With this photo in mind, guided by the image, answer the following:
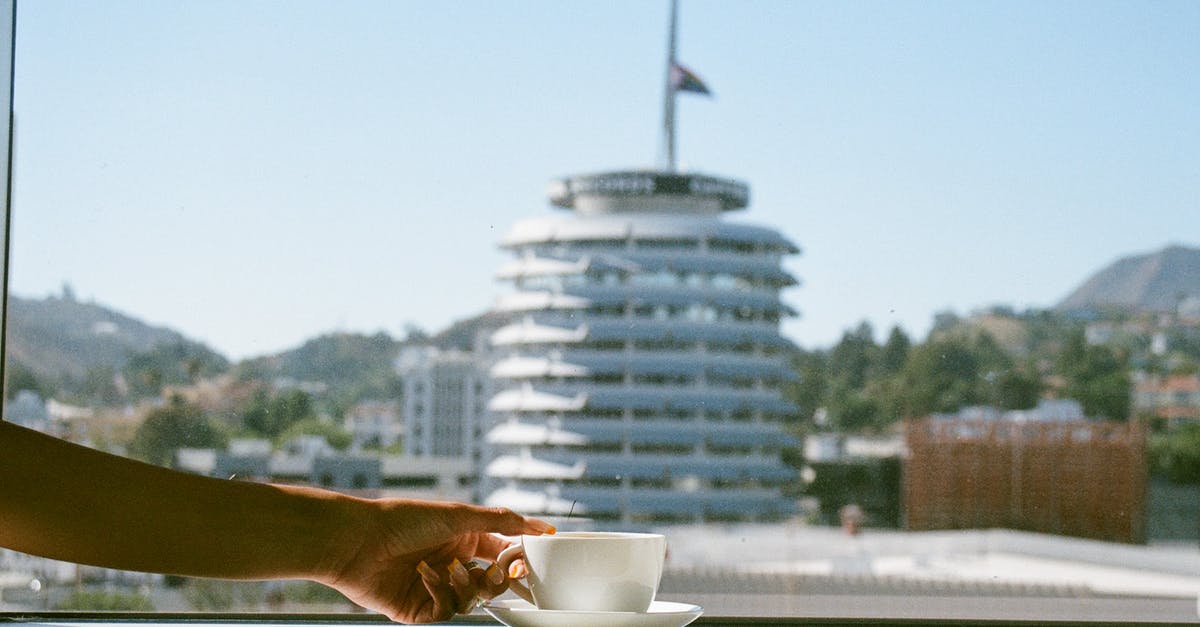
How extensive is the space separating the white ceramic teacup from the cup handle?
0.05 ft

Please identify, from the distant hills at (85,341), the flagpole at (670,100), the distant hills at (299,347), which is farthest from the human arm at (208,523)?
the flagpole at (670,100)

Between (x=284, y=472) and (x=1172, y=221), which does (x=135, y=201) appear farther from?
(x=1172, y=221)

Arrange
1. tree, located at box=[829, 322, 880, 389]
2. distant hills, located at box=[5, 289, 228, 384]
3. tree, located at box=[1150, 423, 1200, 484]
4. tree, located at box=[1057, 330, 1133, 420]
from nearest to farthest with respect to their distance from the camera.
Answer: distant hills, located at box=[5, 289, 228, 384], tree, located at box=[1150, 423, 1200, 484], tree, located at box=[1057, 330, 1133, 420], tree, located at box=[829, 322, 880, 389]

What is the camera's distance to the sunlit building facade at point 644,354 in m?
22.2

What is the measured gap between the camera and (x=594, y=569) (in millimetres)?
363

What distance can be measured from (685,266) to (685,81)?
3681mm

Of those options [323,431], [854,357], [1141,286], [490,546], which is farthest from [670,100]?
[490,546]

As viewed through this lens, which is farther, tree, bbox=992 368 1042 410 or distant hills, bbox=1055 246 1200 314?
tree, bbox=992 368 1042 410

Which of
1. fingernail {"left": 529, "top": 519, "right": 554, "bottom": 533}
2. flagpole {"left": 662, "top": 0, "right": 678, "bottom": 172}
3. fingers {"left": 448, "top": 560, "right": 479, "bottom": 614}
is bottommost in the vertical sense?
fingers {"left": 448, "top": 560, "right": 479, "bottom": 614}

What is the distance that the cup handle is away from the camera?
388 mm

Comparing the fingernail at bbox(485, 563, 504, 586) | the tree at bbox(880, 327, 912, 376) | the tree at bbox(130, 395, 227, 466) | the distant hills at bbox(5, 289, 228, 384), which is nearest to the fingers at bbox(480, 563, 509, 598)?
the fingernail at bbox(485, 563, 504, 586)

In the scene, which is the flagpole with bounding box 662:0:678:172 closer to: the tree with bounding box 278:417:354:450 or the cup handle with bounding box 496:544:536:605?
the tree with bounding box 278:417:354:450

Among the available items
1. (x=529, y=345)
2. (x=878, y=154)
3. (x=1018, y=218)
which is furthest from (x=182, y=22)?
(x=1018, y=218)

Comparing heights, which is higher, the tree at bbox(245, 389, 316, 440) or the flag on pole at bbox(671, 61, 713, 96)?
the flag on pole at bbox(671, 61, 713, 96)
